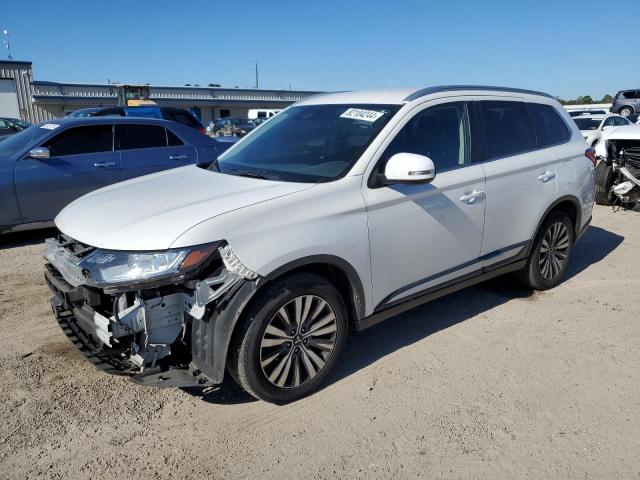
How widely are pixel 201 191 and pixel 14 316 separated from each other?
7.60 feet

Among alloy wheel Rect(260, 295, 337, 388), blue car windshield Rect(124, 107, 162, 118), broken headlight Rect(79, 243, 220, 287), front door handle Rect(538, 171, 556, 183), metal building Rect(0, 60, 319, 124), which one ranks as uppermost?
metal building Rect(0, 60, 319, 124)

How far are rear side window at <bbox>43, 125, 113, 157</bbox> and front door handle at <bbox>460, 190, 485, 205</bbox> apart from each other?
5.16m

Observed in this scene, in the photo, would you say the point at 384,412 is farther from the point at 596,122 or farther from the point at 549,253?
the point at 596,122

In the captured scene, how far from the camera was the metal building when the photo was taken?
35.9 m

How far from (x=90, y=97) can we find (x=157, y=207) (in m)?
43.0

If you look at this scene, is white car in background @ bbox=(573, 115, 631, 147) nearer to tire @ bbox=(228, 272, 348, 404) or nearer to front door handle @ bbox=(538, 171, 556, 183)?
front door handle @ bbox=(538, 171, 556, 183)

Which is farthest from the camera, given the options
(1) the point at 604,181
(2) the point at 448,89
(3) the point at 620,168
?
(1) the point at 604,181

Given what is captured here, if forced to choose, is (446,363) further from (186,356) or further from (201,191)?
(201,191)

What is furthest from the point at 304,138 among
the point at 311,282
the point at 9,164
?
the point at 9,164

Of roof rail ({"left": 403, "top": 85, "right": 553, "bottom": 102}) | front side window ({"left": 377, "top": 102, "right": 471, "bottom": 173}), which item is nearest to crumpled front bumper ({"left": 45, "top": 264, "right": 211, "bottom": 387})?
front side window ({"left": 377, "top": 102, "right": 471, "bottom": 173})

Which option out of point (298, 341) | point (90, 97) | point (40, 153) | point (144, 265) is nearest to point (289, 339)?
point (298, 341)

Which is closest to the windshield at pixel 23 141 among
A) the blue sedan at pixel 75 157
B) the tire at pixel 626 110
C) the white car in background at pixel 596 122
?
the blue sedan at pixel 75 157

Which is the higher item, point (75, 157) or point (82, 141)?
point (82, 141)

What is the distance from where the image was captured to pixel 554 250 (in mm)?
4918
